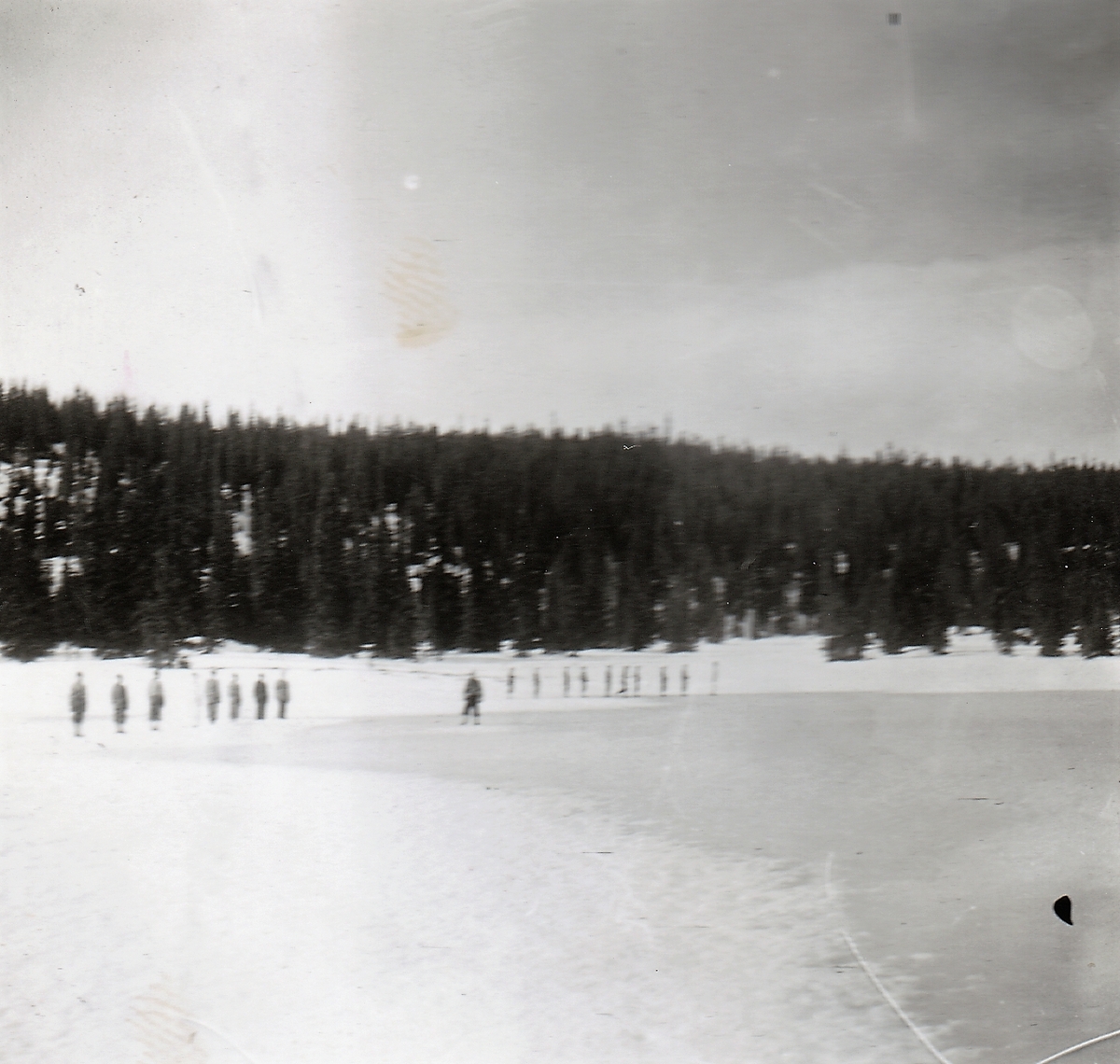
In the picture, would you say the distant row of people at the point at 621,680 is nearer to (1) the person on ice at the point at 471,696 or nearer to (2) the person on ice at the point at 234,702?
(1) the person on ice at the point at 471,696

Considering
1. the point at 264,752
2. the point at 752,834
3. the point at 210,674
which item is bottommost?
the point at 752,834

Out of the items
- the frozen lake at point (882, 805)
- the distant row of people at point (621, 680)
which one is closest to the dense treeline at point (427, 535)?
the distant row of people at point (621, 680)

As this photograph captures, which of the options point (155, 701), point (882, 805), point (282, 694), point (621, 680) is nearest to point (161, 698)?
point (155, 701)

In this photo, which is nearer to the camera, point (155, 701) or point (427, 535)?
point (155, 701)

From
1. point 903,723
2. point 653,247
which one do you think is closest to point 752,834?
point 903,723

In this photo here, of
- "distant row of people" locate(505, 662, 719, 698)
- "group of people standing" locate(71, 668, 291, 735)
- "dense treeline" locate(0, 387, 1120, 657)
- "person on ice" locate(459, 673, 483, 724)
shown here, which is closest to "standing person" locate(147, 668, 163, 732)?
"group of people standing" locate(71, 668, 291, 735)

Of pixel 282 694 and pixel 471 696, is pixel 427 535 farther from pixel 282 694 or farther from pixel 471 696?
pixel 282 694

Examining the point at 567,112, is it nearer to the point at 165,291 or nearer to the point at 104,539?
the point at 165,291
